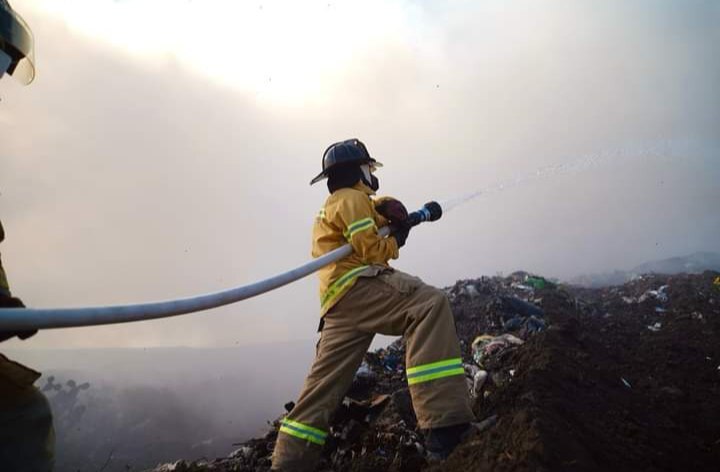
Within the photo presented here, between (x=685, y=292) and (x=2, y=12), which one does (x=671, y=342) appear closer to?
(x=685, y=292)

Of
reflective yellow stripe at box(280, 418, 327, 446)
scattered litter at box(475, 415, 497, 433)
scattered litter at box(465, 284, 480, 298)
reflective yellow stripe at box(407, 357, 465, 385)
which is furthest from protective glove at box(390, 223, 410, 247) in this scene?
scattered litter at box(465, 284, 480, 298)

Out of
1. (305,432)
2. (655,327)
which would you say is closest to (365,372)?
(305,432)

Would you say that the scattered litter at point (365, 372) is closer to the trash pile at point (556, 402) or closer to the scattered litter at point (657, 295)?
→ the trash pile at point (556, 402)

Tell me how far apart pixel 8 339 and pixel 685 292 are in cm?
1175

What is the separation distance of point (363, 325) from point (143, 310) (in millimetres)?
1615

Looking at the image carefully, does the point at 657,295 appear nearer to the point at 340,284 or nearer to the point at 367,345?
the point at 367,345

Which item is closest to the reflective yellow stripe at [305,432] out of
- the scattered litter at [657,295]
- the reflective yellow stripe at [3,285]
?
the reflective yellow stripe at [3,285]

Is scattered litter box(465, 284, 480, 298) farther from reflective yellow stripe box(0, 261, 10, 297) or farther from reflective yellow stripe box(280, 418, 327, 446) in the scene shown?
reflective yellow stripe box(0, 261, 10, 297)

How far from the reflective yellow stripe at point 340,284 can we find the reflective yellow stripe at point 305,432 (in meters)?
0.93

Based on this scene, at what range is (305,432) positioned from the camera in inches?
110

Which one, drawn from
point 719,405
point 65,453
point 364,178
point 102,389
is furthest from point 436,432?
point 102,389

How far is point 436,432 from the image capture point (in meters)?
2.44

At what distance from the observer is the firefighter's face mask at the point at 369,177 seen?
3521 millimetres

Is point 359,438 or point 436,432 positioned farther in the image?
point 359,438
